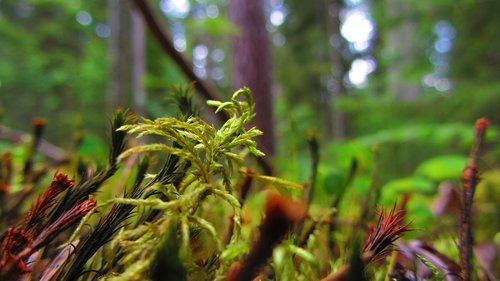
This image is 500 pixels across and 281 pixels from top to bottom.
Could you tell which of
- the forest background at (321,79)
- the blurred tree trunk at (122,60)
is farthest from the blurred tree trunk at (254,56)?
the blurred tree trunk at (122,60)

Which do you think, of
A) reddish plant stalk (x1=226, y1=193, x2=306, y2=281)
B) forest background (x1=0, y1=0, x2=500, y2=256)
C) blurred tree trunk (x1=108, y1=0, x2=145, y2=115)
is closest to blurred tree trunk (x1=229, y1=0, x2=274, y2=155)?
forest background (x1=0, y1=0, x2=500, y2=256)

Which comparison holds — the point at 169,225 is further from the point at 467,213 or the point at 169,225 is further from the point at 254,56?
the point at 254,56

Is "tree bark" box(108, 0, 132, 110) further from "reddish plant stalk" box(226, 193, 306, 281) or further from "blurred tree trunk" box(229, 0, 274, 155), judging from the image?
"reddish plant stalk" box(226, 193, 306, 281)

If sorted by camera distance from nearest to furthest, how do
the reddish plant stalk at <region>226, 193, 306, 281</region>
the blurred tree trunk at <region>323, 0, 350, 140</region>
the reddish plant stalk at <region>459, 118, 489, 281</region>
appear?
the reddish plant stalk at <region>226, 193, 306, 281</region> < the reddish plant stalk at <region>459, 118, 489, 281</region> < the blurred tree trunk at <region>323, 0, 350, 140</region>

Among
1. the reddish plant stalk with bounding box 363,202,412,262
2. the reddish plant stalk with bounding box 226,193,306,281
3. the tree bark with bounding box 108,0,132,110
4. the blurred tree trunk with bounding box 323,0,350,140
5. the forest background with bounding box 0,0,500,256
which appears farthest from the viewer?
the blurred tree trunk with bounding box 323,0,350,140

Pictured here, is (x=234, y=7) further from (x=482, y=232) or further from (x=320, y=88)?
(x=320, y=88)

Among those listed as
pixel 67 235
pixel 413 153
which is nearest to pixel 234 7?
pixel 67 235

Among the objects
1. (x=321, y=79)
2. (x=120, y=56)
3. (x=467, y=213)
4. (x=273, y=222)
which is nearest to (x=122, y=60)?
(x=120, y=56)

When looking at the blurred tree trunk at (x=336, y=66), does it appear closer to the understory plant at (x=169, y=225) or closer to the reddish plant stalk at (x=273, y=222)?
the understory plant at (x=169, y=225)
